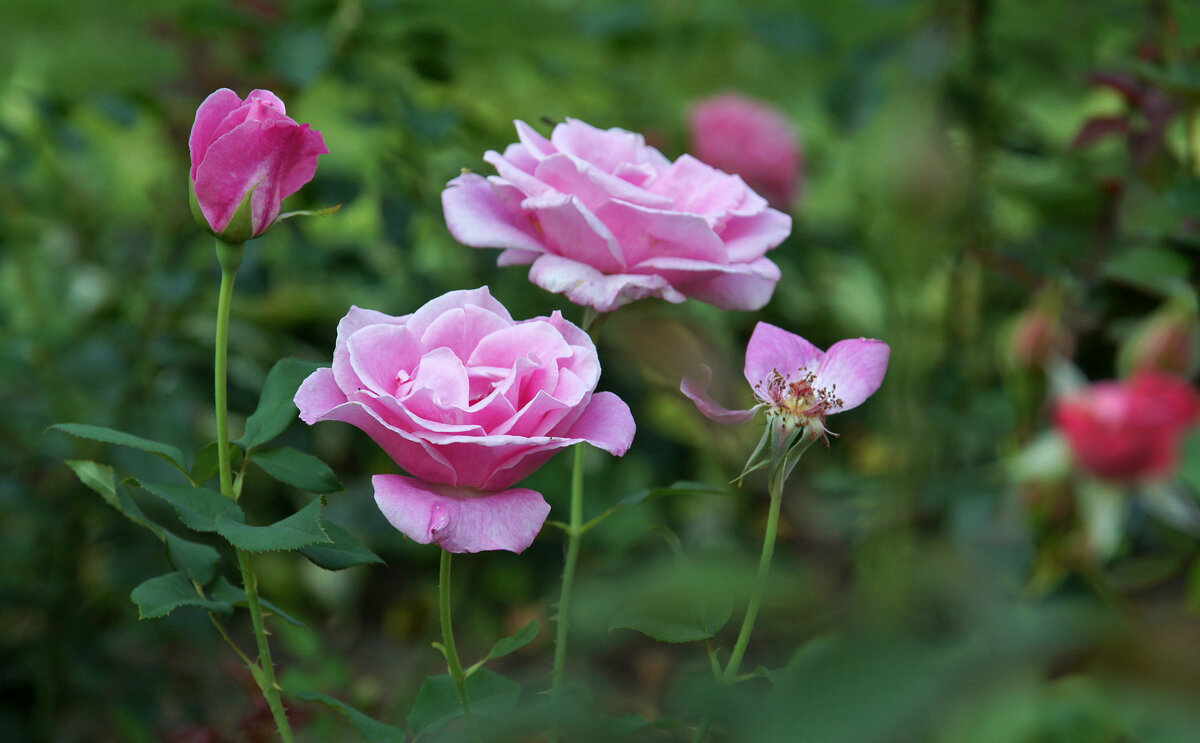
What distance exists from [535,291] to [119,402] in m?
→ 0.52

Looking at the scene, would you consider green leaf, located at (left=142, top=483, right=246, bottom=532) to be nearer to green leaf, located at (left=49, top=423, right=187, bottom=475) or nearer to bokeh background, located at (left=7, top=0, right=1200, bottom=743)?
green leaf, located at (left=49, top=423, right=187, bottom=475)

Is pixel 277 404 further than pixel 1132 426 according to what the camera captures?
Yes

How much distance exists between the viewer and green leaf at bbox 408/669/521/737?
1.81 feet

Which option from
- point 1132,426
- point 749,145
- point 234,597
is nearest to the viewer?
point 1132,426

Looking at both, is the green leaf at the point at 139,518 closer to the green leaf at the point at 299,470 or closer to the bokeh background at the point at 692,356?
the green leaf at the point at 299,470

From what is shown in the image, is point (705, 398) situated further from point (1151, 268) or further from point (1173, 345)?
point (1151, 268)

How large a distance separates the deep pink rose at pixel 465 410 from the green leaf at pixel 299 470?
68 mm

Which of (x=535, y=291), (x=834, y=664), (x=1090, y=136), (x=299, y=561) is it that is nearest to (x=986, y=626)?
(x=834, y=664)

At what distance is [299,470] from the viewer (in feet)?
1.78

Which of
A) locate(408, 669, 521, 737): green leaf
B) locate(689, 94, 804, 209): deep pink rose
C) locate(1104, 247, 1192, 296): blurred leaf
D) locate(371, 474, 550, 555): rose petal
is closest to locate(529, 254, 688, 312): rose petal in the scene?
locate(371, 474, 550, 555): rose petal

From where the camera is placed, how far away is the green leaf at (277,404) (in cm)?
55

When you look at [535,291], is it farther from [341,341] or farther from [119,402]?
[341,341]

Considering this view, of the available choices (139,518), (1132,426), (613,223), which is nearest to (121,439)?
(139,518)

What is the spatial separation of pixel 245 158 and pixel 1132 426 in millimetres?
397
